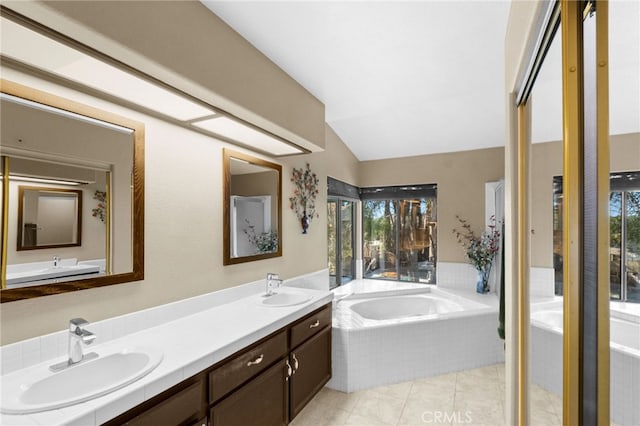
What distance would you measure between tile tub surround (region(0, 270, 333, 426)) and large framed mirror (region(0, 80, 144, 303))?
0.79 feet

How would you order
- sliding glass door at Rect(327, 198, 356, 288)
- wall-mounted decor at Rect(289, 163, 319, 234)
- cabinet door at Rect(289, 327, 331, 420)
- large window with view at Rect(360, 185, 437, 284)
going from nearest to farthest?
cabinet door at Rect(289, 327, 331, 420) → wall-mounted decor at Rect(289, 163, 319, 234) → sliding glass door at Rect(327, 198, 356, 288) → large window with view at Rect(360, 185, 437, 284)

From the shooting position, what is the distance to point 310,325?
2336 mm

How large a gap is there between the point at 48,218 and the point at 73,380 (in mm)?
706

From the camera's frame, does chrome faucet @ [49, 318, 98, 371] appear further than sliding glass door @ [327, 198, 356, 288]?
No

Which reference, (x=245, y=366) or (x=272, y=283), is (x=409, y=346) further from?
(x=245, y=366)

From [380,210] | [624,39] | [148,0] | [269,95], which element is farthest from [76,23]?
[380,210]

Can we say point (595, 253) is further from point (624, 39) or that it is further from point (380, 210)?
point (380, 210)

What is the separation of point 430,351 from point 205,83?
2.85m

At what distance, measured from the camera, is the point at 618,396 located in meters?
0.53

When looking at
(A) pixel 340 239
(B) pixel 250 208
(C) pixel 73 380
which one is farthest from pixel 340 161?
(C) pixel 73 380

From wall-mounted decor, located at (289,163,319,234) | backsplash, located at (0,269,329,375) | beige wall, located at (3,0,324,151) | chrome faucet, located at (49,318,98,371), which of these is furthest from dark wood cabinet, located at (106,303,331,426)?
beige wall, located at (3,0,324,151)

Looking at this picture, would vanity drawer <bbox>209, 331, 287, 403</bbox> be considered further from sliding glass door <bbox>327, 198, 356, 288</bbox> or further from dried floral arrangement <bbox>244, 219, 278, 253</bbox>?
sliding glass door <bbox>327, 198, 356, 288</bbox>

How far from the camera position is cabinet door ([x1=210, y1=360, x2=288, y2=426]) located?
154 cm

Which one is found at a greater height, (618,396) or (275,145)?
(275,145)
